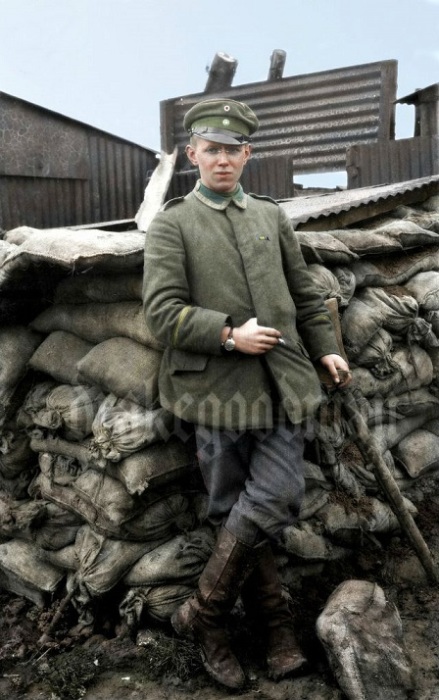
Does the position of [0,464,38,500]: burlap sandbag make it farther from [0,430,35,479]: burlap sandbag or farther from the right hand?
the right hand

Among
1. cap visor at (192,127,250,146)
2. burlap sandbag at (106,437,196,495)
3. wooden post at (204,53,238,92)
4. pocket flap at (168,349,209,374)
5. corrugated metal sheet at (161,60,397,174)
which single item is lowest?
burlap sandbag at (106,437,196,495)

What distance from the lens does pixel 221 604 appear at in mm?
2852

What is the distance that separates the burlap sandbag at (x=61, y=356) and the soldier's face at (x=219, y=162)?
46.4 inches

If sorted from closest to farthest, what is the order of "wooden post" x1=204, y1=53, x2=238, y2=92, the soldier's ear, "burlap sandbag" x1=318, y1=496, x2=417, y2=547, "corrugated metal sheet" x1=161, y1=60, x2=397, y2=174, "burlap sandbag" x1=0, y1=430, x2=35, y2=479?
the soldier's ear
"burlap sandbag" x1=318, y1=496, x2=417, y2=547
"burlap sandbag" x1=0, y1=430, x2=35, y2=479
"corrugated metal sheet" x1=161, y1=60, x2=397, y2=174
"wooden post" x1=204, y1=53, x2=238, y2=92

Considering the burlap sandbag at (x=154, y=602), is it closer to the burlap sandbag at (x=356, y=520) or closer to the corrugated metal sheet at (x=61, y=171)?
the burlap sandbag at (x=356, y=520)

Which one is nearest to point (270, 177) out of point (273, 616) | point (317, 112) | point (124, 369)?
point (317, 112)

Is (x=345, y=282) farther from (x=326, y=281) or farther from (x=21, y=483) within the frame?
(x=21, y=483)

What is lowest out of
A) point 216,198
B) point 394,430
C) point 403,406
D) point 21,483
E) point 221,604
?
point 221,604

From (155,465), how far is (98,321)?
2.64 feet

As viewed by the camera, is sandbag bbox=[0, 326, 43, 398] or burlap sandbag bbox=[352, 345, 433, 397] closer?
sandbag bbox=[0, 326, 43, 398]

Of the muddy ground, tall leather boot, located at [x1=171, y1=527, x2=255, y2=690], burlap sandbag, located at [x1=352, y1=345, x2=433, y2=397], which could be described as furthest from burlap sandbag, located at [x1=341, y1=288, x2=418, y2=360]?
tall leather boot, located at [x1=171, y1=527, x2=255, y2=690]

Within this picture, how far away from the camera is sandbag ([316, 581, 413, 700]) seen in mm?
2664

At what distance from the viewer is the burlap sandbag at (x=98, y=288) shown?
326cm

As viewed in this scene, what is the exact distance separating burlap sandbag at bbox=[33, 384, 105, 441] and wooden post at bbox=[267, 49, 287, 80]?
7013 mm
